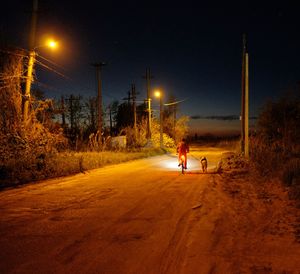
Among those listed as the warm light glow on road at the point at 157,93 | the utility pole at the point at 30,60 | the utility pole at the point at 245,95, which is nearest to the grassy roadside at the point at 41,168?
the utility pole at the point at 30,60

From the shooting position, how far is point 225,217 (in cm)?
895

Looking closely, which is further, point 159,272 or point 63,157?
point 63,157

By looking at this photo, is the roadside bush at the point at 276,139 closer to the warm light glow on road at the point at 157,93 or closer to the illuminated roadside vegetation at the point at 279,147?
the illuminated roadside vegetation at the point at 279,147

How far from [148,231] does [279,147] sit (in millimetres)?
13860

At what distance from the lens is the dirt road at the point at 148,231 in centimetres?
579

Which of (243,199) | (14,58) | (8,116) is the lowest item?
(243,199)

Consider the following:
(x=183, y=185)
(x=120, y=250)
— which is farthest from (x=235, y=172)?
(x=120, y=250)

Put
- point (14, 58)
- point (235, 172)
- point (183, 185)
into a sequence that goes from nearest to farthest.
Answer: point (183, 185)
point (235, 172)
point (14, 58)

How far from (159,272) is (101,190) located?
8.05 meters

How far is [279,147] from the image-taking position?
64.4ft

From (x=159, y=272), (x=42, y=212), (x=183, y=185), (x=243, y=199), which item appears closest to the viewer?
(x=159, y=272)

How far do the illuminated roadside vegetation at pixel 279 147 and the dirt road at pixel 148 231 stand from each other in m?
0.90

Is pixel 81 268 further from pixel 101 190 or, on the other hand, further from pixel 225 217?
pixel 101 190

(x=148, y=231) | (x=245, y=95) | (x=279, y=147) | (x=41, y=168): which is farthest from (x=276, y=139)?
(x=148, y=231)
